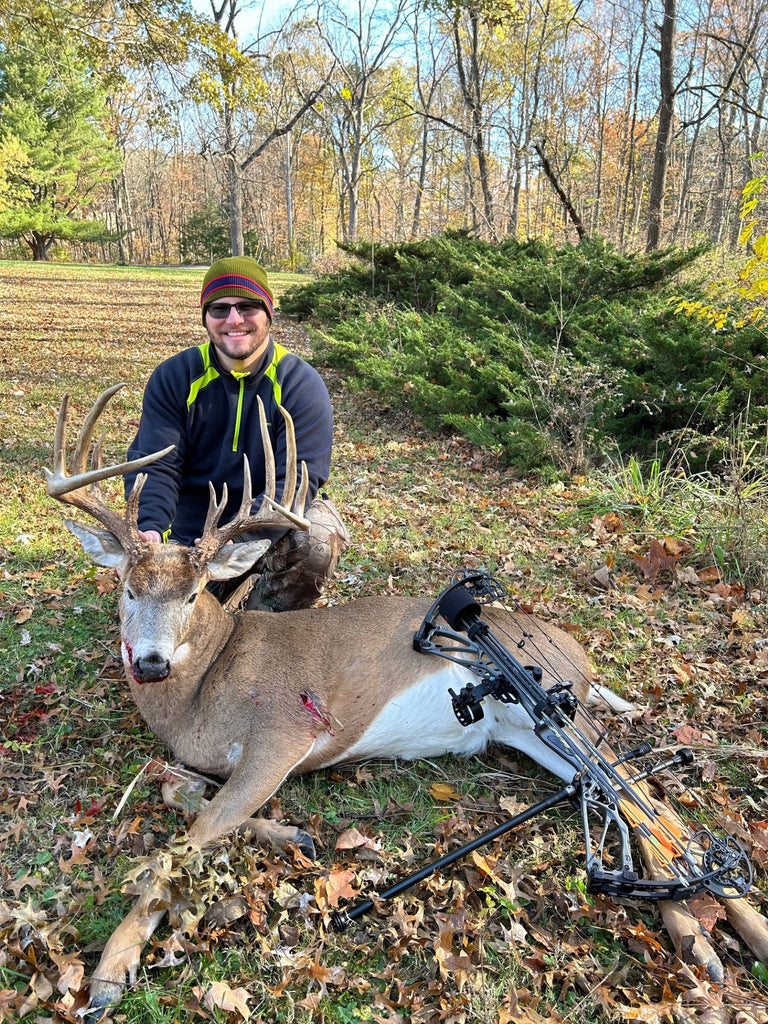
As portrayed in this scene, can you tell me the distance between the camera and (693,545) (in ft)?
17.6

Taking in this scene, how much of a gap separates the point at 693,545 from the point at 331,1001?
13.8 feet

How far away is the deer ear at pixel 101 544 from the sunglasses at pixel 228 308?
1661 millimetres

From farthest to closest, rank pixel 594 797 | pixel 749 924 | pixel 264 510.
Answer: pixel 264 510 → pixel 594 797 → pixel 749 924

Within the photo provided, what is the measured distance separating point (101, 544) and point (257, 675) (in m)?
0.96

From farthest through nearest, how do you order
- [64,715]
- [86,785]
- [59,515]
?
[59,515]
[64,715]
[86,785]

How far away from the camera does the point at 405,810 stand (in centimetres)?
318

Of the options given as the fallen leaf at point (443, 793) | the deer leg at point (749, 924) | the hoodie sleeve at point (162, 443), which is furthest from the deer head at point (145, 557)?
the deer leg at point (749, 924)

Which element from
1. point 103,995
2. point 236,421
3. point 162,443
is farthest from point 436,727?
point 162,443

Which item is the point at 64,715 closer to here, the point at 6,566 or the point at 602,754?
the point at 6,566

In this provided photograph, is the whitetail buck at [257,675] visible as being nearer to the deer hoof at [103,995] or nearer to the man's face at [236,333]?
the deer hoof at [103,995]

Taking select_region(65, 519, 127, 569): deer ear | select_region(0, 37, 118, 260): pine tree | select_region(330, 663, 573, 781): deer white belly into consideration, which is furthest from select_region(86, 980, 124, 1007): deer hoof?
select_region(0, 37, 118, 260): pine tree

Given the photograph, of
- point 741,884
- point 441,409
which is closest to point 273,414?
point 741,884

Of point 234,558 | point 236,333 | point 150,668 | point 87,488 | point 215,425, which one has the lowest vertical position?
point 150,668

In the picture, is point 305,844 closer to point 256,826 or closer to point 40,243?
point 256,826
